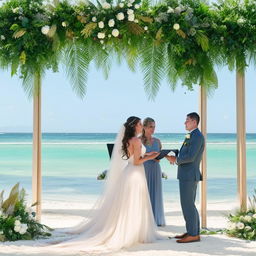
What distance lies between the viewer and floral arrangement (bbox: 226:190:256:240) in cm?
540

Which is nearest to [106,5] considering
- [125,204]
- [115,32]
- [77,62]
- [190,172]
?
[115,32]

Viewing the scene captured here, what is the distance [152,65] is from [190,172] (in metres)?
1.38

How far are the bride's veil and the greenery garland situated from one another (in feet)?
2.60

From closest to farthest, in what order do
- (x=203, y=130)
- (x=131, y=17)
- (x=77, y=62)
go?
(x=131, y=17), (x=77, y=62), (x=203, y=130)

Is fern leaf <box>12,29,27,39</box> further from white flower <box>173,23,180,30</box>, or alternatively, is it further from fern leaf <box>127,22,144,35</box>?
white flower <box>173,23,180,30</box>

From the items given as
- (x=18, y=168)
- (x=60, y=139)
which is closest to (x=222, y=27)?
(x=18, y=168)

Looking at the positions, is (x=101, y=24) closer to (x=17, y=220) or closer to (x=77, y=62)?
(x=77, y=62)

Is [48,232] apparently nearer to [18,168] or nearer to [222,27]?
[222,27]

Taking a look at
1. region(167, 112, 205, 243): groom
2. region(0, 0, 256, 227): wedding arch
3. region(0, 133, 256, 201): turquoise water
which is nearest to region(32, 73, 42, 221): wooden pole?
region(0, 0, 256, 227): wedding arch

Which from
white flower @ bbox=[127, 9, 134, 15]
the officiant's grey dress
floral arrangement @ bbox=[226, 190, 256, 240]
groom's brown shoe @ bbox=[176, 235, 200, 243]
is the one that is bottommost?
groom's brown shoe @ bbox=[176, 235, 200, 243]

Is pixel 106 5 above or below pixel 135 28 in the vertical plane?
above

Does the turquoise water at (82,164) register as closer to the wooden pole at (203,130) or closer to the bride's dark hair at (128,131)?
the wooden pole at (203,130)

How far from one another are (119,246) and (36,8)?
9.09 feet

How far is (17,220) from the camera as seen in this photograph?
5191 millimetres
